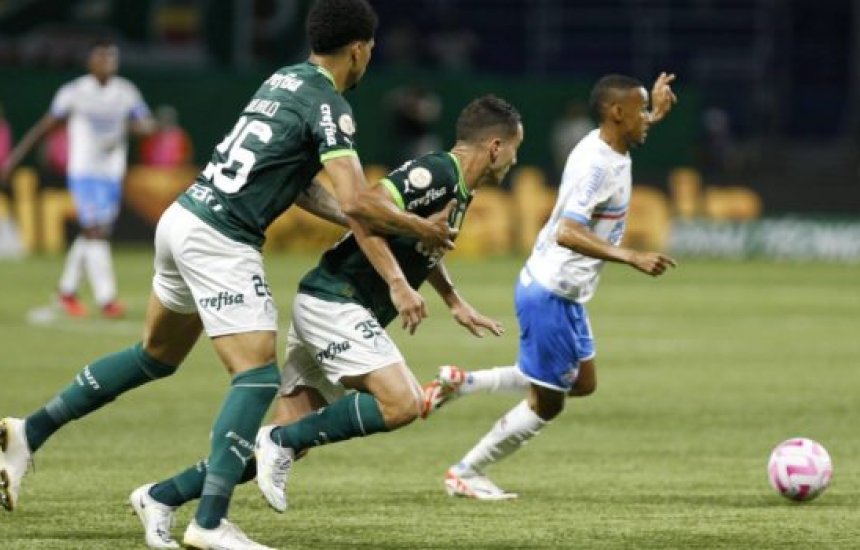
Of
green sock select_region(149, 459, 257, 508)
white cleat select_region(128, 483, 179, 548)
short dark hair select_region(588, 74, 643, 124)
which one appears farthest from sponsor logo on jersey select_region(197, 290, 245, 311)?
short dark hair select_region(588, 74, 643, 124)

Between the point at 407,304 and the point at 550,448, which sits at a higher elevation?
the point at 407,304

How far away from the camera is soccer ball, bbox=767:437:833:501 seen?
379 inches

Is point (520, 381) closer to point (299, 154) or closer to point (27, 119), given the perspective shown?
point (299, 154)

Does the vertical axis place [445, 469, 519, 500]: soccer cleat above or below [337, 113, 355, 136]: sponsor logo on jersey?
below

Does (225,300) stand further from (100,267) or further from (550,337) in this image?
(100,267)

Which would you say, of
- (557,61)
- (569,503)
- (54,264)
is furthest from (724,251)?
(569,503)

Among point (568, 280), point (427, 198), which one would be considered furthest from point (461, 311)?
point (568, 280)

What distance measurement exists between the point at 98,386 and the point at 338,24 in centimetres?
199

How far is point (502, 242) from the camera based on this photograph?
31.1 m

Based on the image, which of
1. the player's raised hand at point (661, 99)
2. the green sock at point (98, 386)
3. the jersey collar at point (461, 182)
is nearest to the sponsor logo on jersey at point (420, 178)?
the jersey collar at point (461, 182)

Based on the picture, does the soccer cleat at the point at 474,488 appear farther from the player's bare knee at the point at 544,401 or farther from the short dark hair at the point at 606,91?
the short dark hair at the point at 606,91

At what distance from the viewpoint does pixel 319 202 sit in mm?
8492

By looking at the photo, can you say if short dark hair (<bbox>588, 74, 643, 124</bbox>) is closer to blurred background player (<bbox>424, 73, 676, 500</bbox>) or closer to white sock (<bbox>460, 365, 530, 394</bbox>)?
blurred background player (<bbox>424, 73, 676, 500</bbox>)

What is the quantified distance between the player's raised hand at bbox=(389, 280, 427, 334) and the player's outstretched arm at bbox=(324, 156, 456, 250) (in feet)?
0.71
